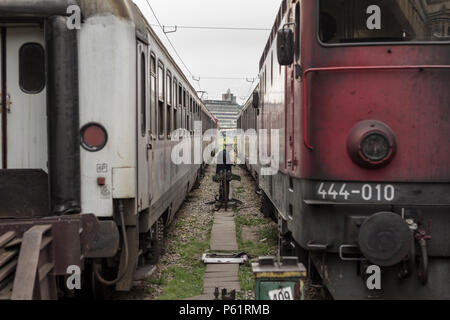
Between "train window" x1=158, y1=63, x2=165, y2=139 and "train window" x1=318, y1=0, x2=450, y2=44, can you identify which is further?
"train window" x1=158, y1=63, x2=165, y2=139

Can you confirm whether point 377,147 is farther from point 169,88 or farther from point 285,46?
point 169,88

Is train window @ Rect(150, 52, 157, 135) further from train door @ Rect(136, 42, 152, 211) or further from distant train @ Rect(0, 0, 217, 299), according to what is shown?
distant train @ Rect(0, 0, 217, 299)

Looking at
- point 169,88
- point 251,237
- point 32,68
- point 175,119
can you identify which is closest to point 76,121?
point 32,68

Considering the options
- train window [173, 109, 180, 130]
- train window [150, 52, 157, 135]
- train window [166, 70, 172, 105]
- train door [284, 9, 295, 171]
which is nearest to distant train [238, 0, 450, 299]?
train door [284, 9, 295, 171]

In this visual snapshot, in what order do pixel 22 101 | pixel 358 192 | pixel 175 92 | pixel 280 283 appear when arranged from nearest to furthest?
pixel 280 283 → pixel 358 192 → pixel 22 101 → pixel 175 92

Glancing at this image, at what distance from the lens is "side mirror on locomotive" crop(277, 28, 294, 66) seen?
5086 mm

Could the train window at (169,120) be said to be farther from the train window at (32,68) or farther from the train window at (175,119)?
the train window at (32,68)

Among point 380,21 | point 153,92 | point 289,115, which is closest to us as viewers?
point 380,21

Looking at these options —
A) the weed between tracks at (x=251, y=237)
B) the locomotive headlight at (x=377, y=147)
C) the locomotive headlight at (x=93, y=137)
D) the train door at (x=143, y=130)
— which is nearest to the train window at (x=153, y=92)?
the train door at (x=143, y=130)

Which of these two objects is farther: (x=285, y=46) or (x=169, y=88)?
(x=169, y=88)

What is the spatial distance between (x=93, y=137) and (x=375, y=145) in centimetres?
271

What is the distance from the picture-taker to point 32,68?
17.1 feet

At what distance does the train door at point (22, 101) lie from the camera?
5.16 meters

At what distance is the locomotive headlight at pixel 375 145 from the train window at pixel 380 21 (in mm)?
889
